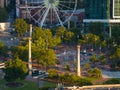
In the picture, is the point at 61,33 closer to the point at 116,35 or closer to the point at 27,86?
the point at 116,35

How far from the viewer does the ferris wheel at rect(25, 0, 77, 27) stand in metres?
80.7

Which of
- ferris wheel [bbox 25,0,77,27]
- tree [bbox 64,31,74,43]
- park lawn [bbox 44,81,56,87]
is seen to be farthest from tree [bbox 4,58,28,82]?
ferris wheel [bbox 25,0,77,27]

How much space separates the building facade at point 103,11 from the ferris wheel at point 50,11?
302cm

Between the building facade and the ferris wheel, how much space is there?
3.02 metres

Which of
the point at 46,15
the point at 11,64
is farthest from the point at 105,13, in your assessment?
the point at 11,64

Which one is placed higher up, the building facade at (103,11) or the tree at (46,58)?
the building facade at (103,11)

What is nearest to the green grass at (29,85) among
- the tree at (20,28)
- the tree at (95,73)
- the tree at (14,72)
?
the tree at (14,72)

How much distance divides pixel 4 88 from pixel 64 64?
13.3 m

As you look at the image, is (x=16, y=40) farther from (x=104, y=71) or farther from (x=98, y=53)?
(x=104, y=71)

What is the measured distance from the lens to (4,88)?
137ft

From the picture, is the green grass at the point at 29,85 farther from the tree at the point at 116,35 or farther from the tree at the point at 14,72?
the tree at the point at 116,35

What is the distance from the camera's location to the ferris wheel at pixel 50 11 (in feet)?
265

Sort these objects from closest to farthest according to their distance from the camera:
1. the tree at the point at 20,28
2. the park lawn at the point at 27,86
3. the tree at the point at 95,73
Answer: the park lawn at the point at 27,86 → the tree at the point at 95,73 → the tree at the point at 20,28

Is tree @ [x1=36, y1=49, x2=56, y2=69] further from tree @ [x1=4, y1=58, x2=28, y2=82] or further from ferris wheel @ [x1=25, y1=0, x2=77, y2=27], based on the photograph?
ferris wheel @ [x1=25, y1=0, x2=77, y2=27]
